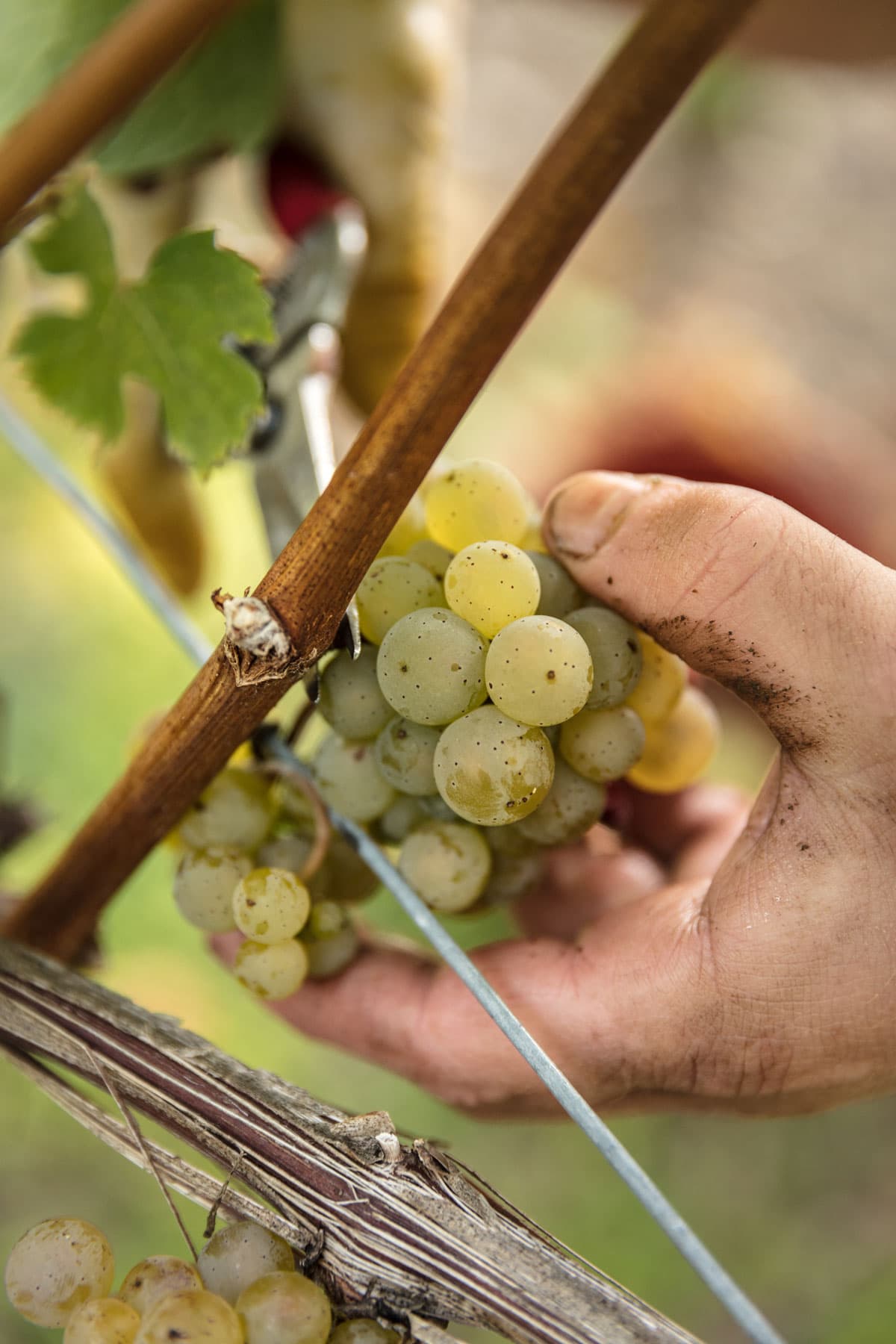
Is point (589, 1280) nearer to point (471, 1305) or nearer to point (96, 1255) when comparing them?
point (471, 1305)

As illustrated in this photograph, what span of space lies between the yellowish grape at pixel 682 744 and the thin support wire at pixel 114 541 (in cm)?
26

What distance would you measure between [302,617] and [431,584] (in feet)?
0.30

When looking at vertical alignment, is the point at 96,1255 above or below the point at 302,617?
below

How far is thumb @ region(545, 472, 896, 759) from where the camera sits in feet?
1.41

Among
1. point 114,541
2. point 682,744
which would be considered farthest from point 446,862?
point 114,541

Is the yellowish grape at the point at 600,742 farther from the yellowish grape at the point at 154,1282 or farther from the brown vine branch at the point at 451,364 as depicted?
the yellowish grape at the point at 154,1282

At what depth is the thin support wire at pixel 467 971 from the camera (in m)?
0.37

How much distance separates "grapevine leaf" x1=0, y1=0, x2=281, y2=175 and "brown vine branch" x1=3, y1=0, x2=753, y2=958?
0.38 m

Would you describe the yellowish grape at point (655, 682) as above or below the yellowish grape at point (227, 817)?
above

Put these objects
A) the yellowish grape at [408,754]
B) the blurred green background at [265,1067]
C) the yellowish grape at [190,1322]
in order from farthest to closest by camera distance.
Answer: the blurred green background at [265,1067]
the yellowish grape at [408,754]
the yellowish grape at [190,1322]

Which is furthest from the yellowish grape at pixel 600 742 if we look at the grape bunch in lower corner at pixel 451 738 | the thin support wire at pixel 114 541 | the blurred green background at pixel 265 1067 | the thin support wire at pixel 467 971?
the blurred green background at pixel 265 1067

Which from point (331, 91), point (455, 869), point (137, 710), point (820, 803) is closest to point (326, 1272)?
point (455, 869)

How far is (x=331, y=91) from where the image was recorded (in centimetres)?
79

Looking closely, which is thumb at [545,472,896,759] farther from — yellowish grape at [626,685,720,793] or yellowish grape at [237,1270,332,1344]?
yellowish grape at [237,1270,332,1344]
